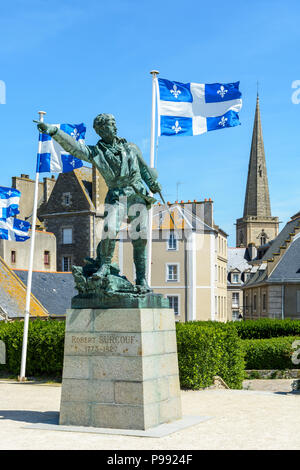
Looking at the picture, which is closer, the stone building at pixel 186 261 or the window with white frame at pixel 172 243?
the stone building at pixel 186 261

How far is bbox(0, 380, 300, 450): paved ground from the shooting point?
25.8 ft

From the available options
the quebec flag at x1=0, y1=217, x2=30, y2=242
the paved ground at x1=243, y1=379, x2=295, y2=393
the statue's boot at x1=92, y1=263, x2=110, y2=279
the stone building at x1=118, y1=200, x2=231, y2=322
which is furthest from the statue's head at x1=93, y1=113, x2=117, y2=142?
the stone building at x1=118, y1=200, x2=231, y2=322

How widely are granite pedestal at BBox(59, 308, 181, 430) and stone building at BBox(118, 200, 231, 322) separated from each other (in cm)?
3858

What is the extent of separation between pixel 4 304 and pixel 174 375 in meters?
20.0

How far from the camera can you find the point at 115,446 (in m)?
7.73

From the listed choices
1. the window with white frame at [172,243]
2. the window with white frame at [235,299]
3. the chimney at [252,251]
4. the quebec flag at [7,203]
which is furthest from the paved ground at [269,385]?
the chimney at [252,251]

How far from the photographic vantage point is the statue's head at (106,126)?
32.0ft

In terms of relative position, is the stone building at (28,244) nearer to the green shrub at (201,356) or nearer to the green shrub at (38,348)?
the green shrub at (38,348)

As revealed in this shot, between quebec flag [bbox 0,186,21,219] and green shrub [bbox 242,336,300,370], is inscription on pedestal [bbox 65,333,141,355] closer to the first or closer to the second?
quebec flag [bbox 0,186,21,219]

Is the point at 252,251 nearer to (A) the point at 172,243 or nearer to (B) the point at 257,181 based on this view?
(B) the point at 257,181

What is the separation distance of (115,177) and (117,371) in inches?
121

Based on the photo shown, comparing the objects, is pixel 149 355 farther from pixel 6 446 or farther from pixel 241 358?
pixel 241 358

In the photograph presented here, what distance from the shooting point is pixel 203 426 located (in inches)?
362
